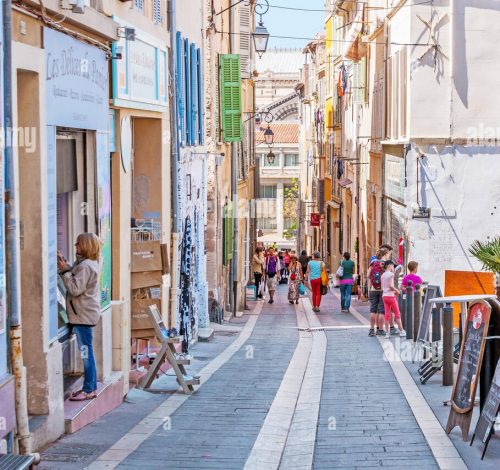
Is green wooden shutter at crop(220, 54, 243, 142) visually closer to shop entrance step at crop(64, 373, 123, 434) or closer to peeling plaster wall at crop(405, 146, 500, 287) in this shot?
peeling plaster wall at crop(405, 146, 500, 287)

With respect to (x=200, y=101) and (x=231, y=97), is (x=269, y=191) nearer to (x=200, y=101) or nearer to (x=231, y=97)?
(x=231, y=97)

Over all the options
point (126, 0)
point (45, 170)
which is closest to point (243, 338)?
point (126, 0)

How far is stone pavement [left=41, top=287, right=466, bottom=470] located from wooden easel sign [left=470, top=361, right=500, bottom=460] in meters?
0.45

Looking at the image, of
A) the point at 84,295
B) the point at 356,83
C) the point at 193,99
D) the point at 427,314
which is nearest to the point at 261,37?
the point at 193,99

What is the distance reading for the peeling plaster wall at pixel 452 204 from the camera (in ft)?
79.7

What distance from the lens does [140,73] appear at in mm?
14234

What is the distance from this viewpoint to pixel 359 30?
3650 centimetres

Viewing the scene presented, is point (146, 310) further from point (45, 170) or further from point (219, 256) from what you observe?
point (219, 256)

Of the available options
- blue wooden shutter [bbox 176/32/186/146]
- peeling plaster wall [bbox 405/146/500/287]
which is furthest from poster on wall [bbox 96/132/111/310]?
peeling plaster wall [bbox 405/146/500/287]

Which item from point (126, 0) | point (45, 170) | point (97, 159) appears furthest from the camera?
point (126, 0)

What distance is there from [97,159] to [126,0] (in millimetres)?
2368

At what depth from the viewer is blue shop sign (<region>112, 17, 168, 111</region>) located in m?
13.0

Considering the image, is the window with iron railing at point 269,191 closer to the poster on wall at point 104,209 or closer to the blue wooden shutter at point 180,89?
the blue wooden shutter at point 180,89

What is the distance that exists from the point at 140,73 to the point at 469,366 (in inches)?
250
